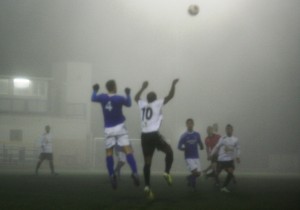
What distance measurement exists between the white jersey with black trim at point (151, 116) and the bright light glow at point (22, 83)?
29.6 metres

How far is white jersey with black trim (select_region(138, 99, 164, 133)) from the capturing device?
26.7ft

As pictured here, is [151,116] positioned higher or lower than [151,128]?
higher

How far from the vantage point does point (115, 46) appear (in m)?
48.3

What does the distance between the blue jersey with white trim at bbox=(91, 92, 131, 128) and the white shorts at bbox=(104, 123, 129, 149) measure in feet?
0.23

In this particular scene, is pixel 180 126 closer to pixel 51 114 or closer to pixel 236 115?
pixel 236 115

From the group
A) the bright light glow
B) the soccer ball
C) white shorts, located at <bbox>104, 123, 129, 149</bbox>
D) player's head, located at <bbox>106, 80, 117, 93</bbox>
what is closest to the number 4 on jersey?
player's head, located at <bbox>106, 80, 117, 93</bbox>

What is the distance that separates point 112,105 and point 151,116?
2.27ft

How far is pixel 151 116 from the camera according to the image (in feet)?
26.7

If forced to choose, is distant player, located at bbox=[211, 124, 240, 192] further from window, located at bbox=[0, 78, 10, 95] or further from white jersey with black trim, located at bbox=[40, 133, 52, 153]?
window, located at bbox=[0, 78, 10, 95]

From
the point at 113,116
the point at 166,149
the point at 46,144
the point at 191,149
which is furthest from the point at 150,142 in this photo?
the point at 46,144

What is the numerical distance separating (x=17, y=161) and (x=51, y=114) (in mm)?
5563

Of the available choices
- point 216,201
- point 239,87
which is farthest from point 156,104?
point 239,87

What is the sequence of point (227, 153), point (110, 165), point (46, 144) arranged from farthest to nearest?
point (46, 144) → point (227, 153) → point (110, 165)

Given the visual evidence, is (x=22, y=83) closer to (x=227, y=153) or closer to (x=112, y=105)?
(x=227, y=153)
